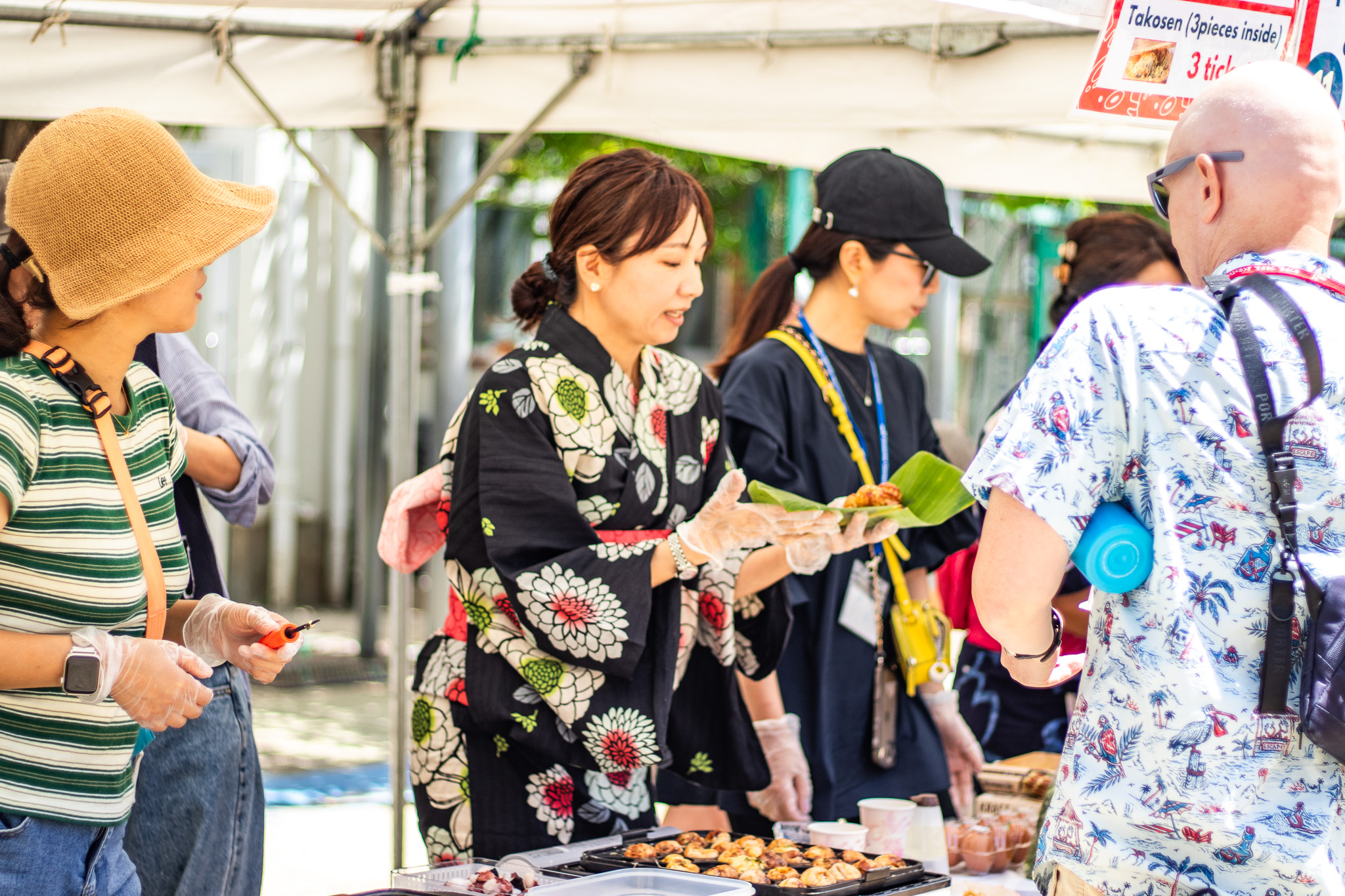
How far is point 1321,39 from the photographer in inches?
101

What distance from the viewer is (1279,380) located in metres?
1.36

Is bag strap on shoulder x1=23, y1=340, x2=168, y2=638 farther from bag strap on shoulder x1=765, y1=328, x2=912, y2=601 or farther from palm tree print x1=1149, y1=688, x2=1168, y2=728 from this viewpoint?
bag strap on shoulder x1=765, y1=328, x2=912, y2=601

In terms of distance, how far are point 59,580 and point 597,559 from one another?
826 millimetres

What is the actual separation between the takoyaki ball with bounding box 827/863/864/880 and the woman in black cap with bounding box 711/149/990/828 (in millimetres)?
621

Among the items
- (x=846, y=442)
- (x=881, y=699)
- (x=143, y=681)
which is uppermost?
(x=846, y=442)

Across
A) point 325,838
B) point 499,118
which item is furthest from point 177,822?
point 325,838

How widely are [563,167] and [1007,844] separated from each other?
8218 millimetres

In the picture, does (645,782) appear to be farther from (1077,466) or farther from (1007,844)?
(1077,466)

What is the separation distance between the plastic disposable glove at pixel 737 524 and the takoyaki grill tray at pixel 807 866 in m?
0.49

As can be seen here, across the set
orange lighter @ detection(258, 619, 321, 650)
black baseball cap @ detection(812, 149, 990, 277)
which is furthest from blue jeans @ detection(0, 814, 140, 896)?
black baseball cap @ detection(812, 149, 990, 277)

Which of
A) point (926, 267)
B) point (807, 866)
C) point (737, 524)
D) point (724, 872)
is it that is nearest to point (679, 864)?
point (724, 872)

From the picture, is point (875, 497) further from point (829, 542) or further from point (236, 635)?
point (236, 635)

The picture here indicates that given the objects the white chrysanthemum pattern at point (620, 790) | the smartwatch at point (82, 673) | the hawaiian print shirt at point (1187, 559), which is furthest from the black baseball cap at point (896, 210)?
the smartwatch at point (82, 673)

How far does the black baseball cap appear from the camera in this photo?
2.85 metres
